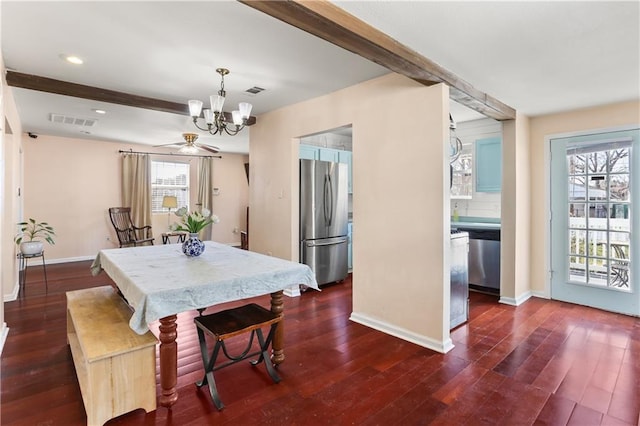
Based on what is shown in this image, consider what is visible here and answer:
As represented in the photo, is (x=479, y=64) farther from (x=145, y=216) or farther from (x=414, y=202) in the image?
(x=145, y=216)

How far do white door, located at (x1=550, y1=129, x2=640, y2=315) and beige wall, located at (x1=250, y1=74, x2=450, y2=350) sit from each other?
89.6 inches

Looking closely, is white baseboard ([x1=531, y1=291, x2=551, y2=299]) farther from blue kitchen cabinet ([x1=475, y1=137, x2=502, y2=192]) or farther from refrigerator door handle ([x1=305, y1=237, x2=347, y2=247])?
refrigerator door handle ([x1=305, y1=237, x2=347, y2=247])

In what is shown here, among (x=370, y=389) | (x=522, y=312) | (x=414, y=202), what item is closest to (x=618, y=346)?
(x=522, y=312)

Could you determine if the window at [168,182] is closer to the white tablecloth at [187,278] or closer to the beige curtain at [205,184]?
the beige curtain at [205,184]

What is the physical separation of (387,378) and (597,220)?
326cm

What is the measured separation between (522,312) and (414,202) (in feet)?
6.60

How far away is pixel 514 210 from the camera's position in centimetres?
394

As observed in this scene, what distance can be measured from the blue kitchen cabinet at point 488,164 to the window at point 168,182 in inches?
243

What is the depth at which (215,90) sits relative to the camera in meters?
3.54

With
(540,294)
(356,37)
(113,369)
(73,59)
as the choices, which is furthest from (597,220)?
(73,59)

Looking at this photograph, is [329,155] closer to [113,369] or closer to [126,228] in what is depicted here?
[113,369]

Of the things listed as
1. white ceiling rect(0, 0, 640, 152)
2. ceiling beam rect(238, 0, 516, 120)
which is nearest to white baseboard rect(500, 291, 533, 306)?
white ceiling rect(0, 0, 640, 152)

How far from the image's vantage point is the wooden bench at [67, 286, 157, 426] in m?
1.78

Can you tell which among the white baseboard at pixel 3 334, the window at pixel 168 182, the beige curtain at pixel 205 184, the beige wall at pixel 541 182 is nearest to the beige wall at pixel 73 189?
the window at pixel 168 182
